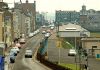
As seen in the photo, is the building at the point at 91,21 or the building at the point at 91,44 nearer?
the building at the point at 91,44

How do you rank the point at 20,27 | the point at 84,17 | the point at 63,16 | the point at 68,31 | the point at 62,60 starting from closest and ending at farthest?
the point at 62,60 → the point at 68,31 → the point at 20,27 → the point at 84,17 → the point at 63,16

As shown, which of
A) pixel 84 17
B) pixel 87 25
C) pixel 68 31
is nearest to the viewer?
pixel 68 31

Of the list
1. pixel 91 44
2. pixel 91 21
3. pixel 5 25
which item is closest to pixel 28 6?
pixel 91 21

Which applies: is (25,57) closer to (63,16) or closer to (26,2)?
(26,2)

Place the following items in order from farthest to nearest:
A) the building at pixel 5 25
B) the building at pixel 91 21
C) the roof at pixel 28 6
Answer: the roof at pixel 28 6 < the building at pixel 91 21 < the building at pixel 5 25

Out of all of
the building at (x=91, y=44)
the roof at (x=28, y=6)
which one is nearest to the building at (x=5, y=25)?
the building at (x=91, y=44)

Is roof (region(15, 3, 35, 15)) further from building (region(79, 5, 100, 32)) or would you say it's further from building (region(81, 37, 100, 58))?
building (region(81, 37, 100, 58))

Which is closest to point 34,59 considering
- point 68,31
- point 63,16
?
point 68,31

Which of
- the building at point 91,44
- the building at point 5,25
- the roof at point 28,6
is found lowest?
the building at point 91,44

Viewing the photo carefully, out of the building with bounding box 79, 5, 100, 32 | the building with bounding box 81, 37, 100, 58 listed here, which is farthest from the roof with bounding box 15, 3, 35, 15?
the building with bounding box 81, 37, 100, 58

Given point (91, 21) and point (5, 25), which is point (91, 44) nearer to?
point (5, 25)

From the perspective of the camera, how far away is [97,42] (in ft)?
266

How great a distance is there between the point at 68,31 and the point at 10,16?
1424 centimetres

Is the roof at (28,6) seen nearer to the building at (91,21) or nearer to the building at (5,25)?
the building at (91,21)
